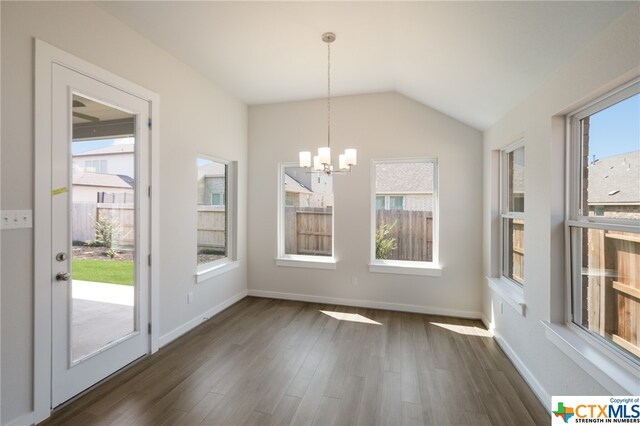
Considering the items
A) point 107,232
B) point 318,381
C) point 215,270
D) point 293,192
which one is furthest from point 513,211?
point 107,232

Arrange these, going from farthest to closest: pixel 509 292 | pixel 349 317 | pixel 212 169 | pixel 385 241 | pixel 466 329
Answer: pixel 385 241 → pixel 212 169 → pixel 349 317 → pixel 466 329 → pixel 509 292

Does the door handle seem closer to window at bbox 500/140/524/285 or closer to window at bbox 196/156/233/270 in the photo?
window at bbox 196/156/233/270

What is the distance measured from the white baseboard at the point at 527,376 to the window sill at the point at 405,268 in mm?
992

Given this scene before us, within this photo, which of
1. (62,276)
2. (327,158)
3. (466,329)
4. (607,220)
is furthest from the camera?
(466,329)

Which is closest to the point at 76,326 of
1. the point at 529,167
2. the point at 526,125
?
the point at 529,167

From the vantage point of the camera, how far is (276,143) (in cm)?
429

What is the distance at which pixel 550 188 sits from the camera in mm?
2025

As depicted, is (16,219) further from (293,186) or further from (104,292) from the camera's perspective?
(293,186)

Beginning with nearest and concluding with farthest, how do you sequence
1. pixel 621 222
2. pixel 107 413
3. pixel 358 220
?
pixel 621 222, pixel 107 413, pixel 358 220

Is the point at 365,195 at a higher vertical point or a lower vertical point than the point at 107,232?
higher

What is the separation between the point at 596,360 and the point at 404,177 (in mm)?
2733

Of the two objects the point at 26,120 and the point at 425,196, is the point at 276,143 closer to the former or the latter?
the point at 425,196

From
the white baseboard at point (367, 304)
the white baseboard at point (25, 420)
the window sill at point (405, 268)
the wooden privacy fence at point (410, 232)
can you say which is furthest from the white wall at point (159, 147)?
the wooden privacy fence at point (410, 232)

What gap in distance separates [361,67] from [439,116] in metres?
1.27
